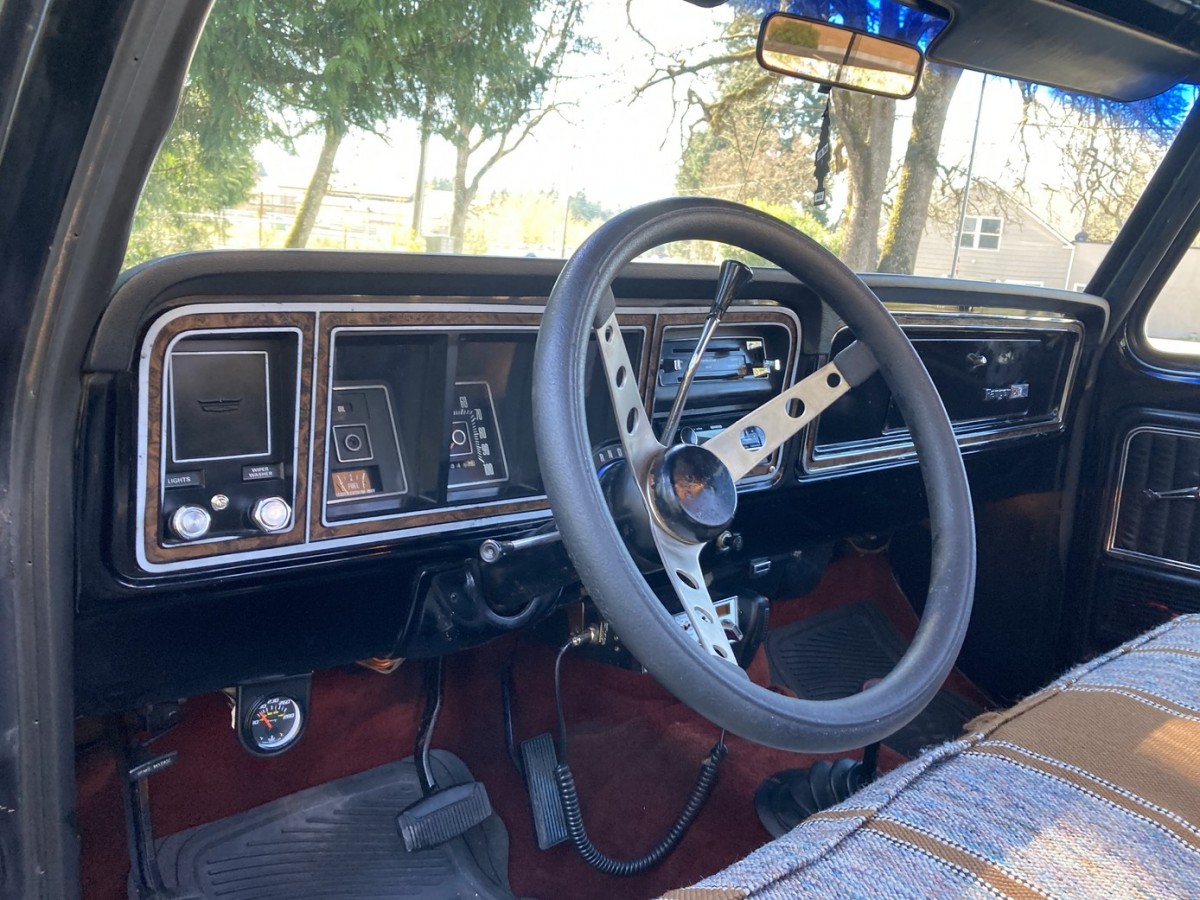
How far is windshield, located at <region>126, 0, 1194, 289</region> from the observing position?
138cm

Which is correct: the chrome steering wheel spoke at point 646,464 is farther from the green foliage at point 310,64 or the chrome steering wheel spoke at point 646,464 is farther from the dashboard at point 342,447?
the green foliage at point 310,64

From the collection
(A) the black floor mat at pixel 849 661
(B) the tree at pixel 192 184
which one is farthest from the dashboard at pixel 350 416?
(A) the black floor mat at pixel 849 661

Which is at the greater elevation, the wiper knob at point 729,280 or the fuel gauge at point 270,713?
the wiper knob at point 729,280

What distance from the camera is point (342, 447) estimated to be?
68.4 inches

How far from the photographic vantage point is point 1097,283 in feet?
9.97

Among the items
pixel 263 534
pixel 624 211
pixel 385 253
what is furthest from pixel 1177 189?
pixel 263 534

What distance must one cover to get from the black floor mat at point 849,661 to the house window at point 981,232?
1.22m

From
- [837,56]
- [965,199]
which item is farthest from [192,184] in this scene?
[965,199]

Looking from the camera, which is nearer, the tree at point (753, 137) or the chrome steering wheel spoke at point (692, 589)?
the chrome steering wheel spoke at point (692, 589)

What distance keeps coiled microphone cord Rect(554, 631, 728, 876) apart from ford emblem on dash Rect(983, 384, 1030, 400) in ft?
4.07

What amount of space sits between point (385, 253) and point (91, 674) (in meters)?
0.80

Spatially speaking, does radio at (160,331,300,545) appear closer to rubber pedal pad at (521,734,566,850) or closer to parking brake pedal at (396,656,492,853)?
parking brake pedal at (396,656,492,853)

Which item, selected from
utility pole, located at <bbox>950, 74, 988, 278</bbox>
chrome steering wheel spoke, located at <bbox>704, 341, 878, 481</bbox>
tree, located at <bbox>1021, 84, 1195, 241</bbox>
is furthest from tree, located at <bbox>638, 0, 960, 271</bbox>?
chrome steering wheel spoke, located at <bbox>704, 341, 878, 481</bbox>

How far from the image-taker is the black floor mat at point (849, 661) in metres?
3.00
